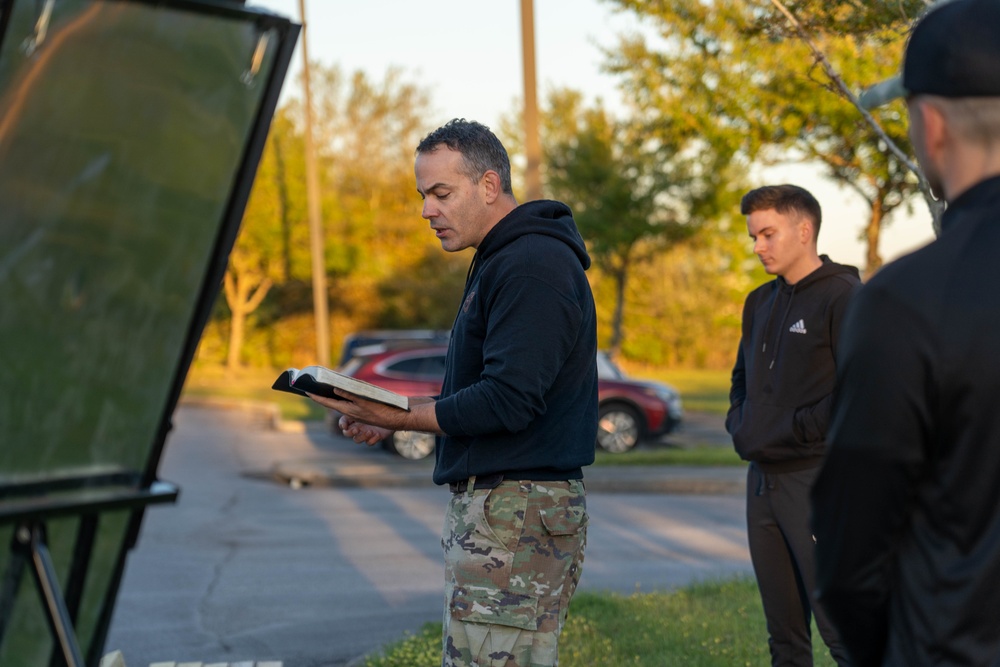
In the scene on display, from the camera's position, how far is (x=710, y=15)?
539 inches

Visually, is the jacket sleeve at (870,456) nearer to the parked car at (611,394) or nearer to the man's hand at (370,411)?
the man's hand at (370,411)

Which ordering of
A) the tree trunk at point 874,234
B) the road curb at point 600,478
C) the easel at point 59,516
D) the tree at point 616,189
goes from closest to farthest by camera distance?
the easel at point 59,516, the road curb at point 600,478, the tree trunk at point 874,234, the tree at point 616,189

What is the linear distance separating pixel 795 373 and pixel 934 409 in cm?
297

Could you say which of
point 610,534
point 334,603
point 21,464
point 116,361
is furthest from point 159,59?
point 610,534

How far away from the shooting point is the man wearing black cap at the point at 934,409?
1710 mm

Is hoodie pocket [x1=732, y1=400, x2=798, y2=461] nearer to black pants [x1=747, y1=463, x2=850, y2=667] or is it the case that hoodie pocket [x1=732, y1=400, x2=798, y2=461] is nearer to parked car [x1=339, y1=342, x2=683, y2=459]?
black pants [x1=747, y1=463, x2=850, y2=667]

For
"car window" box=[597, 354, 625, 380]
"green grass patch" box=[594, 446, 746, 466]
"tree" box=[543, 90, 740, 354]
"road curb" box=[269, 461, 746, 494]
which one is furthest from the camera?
"tree" box=[543, 90, 740, 354]

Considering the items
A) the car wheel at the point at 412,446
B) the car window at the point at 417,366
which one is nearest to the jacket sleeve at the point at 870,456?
the car wheel at the point at 412,446

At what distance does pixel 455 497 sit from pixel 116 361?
1388 mm

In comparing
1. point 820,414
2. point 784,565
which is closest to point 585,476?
point 784,565

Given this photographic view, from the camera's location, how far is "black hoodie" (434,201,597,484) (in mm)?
3207

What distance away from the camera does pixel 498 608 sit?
329 cm

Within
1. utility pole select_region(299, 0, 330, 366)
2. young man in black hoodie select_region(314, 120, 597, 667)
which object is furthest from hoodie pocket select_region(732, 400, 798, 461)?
utility pole select_region(299, 0, 330, 366)

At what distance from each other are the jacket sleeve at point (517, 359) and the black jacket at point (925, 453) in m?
1.39
